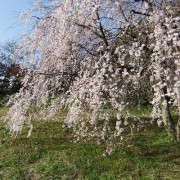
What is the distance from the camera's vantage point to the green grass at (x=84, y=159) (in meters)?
9.01

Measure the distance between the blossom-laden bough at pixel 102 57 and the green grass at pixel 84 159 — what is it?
810mm

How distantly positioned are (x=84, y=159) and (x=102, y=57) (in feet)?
9.95

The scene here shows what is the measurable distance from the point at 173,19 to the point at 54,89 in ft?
14.4

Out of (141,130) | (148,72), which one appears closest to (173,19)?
(148,72)

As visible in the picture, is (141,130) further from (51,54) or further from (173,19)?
(173,19)

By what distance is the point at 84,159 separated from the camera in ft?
32.9

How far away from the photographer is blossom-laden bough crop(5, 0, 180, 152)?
290 inches

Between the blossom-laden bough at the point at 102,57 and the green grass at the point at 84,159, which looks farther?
the green grass at the point at 84,159

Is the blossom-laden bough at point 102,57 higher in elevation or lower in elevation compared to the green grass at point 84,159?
higher

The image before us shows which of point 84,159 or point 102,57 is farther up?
point 102,57

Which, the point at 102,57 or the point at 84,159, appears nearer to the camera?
the point at 102,57

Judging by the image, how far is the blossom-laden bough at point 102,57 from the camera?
7363 millimetres

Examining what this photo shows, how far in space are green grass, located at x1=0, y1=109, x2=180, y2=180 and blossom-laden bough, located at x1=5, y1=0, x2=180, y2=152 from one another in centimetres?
81

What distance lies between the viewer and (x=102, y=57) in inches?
326
